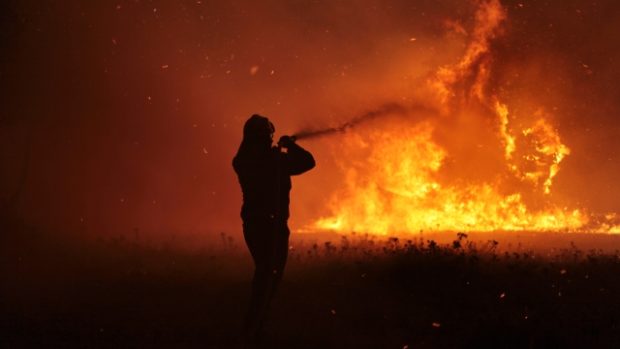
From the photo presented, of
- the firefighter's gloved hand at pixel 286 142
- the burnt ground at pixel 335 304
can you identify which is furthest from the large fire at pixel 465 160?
the firefighter's gloved hand at pixel 286 142

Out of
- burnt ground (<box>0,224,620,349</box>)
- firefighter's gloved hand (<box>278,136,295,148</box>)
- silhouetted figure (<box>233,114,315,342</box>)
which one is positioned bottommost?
burnt ground (<box>0,224,620,349</box>)

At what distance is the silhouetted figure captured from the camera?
22.5 ft

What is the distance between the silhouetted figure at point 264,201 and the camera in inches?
270

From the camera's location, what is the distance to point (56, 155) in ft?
74.1

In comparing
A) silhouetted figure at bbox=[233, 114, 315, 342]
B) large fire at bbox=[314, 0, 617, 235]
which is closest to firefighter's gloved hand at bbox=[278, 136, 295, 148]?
silhouetted figure at bbox=[233, 114, 315, 342]

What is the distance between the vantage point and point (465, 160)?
22375mm

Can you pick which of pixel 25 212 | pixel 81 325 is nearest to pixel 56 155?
pixel 25 212

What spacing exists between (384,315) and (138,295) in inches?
178

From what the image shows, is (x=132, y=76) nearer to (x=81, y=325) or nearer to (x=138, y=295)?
(x=138, y=295)

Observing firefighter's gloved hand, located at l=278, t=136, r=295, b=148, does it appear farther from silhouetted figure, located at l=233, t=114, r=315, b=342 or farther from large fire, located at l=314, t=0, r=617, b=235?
large fire, located at l=314, t=0, r=617, b=235

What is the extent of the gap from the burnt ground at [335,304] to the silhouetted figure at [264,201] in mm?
781

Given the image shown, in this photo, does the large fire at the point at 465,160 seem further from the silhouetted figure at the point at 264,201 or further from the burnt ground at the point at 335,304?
the silhouetted figure at the point at 264,201

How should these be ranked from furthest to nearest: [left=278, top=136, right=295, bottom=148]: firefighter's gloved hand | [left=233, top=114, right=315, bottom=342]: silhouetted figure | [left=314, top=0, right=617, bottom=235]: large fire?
[left=314, top=0, right=617, bottom=235]: large fire → [left=278, top=136, right=295, bottom=148]: firefighter's gloved hand → [left=233, top=114, right=315, bottom=342]: silhouetted figure

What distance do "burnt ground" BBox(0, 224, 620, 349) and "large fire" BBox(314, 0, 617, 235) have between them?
29.8 ft
